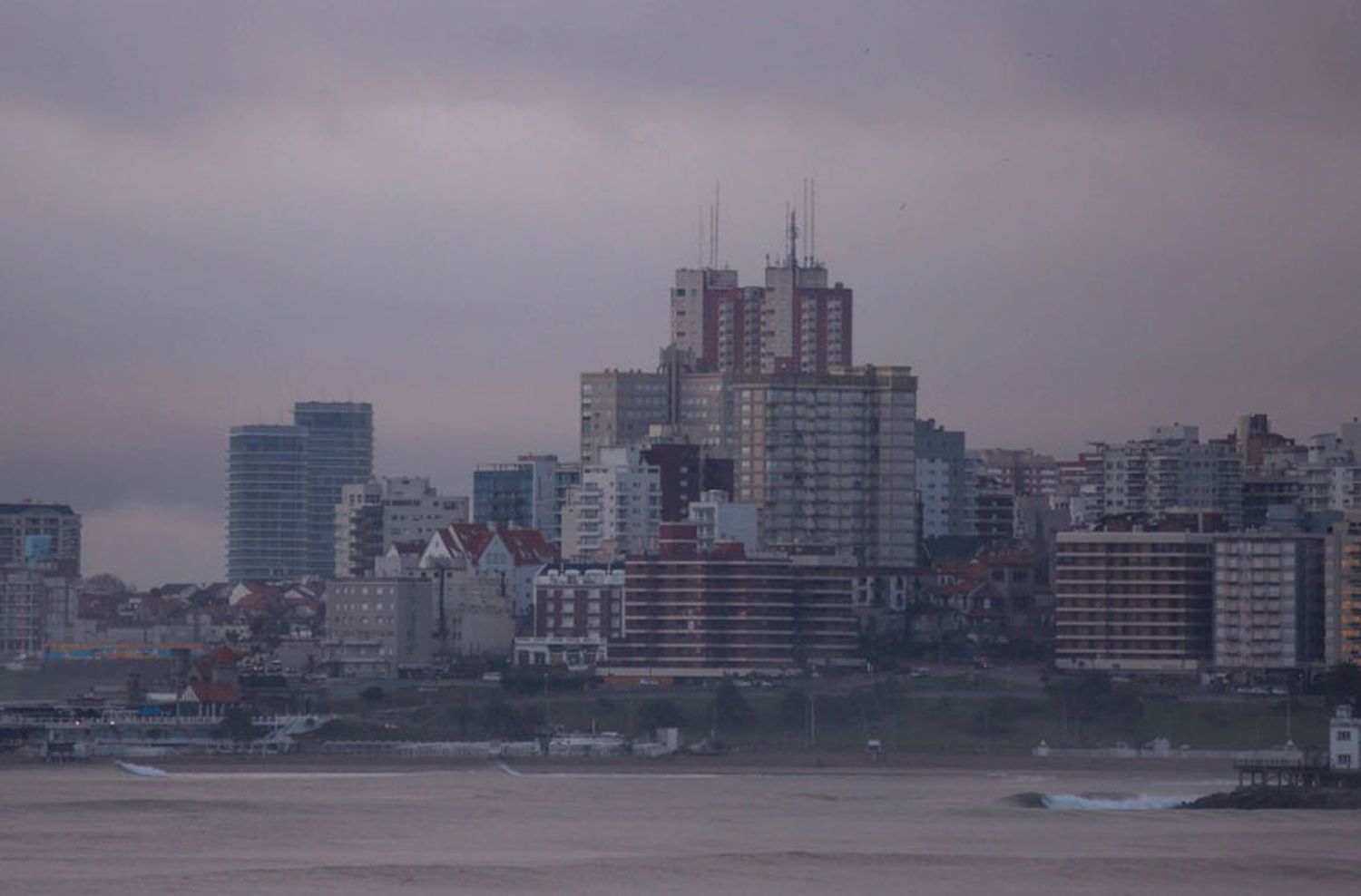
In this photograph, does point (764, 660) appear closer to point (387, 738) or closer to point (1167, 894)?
point (387, 738)

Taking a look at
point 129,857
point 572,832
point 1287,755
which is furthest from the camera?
point 1287,755

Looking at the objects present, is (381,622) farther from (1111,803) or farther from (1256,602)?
(1111,803)

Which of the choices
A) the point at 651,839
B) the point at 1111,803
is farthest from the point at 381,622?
the point at 651,839

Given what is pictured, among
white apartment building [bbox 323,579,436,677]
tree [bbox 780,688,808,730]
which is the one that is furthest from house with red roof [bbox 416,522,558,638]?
tree [bbox 780,688,808,730]

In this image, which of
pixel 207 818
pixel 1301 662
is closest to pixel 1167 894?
pixel 207 818

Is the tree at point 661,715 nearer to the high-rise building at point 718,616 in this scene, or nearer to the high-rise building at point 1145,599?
the high-rise building at point 718,616
